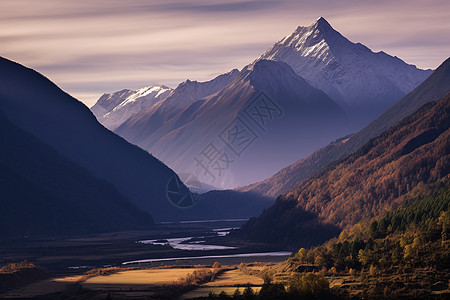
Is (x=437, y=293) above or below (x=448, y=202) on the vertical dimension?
below

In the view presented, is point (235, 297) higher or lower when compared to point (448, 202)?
lower

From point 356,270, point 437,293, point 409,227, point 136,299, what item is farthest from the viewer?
point 409,227

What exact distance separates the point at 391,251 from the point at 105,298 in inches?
2423

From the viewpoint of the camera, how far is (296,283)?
16238cm

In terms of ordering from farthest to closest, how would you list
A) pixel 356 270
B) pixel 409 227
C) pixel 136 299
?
1. pixel 409 227
2. pixel 356 270
3. pixel 136 299

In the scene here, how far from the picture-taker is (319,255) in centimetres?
19500

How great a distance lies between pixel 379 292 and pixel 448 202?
51.2m

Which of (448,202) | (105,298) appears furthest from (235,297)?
(448,202)

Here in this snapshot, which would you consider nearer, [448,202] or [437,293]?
[437,293]

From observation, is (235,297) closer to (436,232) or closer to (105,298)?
(105,298)

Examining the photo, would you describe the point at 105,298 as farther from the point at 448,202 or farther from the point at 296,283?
the point at 448,202

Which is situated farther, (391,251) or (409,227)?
(409,227)

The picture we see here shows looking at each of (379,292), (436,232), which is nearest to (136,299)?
(379,292)

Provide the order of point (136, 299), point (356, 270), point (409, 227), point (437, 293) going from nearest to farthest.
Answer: point (437, 293), point (136, 299), point (356, 270), point (409, 227)
